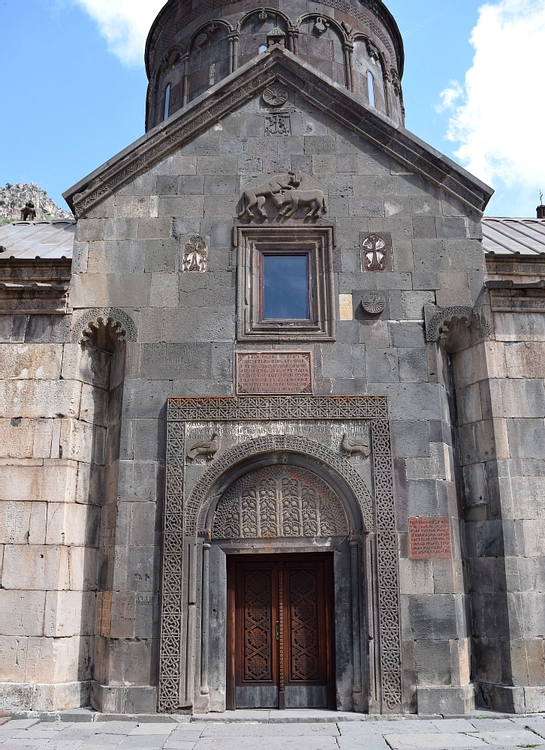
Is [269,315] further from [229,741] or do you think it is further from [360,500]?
[229,741]

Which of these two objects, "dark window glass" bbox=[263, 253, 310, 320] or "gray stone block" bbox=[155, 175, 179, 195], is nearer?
"dark window glass" bbox=[263, 253, 310, 320]

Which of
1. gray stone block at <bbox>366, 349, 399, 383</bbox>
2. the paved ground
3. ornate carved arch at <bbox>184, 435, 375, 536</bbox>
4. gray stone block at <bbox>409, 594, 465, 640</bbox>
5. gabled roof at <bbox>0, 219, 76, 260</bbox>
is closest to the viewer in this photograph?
the paved ground

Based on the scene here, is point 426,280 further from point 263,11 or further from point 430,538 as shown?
point 263,11

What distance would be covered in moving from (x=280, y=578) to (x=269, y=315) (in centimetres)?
363

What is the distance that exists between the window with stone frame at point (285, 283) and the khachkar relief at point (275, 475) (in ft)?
3.30

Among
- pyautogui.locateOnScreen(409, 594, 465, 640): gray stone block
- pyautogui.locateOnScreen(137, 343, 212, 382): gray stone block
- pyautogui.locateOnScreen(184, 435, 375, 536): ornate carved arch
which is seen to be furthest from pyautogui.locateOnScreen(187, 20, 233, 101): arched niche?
pyautogui.locateOnScreen(409, 594, 465, 640): gray stone block

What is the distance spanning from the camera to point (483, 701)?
8297 millimetres

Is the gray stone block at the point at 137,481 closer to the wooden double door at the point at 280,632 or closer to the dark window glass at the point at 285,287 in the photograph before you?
the wooden double door at the point at 280,632

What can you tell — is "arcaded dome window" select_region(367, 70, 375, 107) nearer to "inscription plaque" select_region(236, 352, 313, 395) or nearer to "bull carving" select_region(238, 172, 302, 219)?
"bull carving" select_region(238, 172, 302, 219)

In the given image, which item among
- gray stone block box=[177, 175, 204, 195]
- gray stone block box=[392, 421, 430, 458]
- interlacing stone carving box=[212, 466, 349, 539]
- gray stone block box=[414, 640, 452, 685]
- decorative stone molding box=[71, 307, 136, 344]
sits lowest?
gray stone block box=[414, 640, 452, 685]

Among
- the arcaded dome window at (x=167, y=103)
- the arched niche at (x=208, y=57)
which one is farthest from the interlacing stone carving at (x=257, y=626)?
the arcaded dome window at (x=167, y=103)

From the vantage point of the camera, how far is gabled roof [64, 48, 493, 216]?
389 inches

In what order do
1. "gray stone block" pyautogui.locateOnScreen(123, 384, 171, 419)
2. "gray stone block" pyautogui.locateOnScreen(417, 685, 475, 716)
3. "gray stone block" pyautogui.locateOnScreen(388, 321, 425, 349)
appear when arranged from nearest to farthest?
"gray stone block" pyautogui.locateOnScreen(417, 685, 475, 716) → "gray stone block" pyautogui.locateOnScreen(123, 384, 171, 419) → "gray stone block" pyautogui.locateOnScreen(388, 321, 425, 349)

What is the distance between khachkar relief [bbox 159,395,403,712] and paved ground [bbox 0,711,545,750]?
148cm
